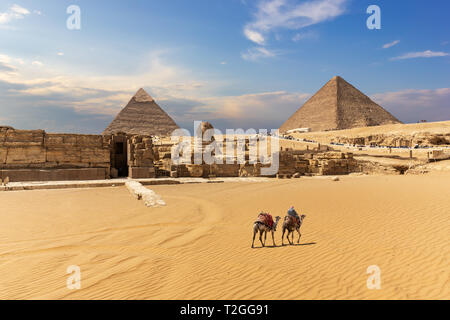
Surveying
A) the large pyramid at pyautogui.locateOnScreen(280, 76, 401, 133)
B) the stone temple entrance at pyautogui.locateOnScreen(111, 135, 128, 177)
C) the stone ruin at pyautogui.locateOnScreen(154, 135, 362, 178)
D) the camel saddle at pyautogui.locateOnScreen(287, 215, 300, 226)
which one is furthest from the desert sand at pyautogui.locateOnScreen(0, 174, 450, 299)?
the large pyramid at pyautogui.locateOnScreen(280, 76, 401, 133)

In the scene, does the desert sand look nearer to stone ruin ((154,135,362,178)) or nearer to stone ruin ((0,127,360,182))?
stone ruin ((0,127,360,182))

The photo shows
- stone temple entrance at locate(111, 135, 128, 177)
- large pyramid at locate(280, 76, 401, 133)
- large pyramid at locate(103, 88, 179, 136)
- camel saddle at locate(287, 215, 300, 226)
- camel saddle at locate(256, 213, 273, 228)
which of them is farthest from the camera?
large pyramid at locate(280, 76, 401, 133)

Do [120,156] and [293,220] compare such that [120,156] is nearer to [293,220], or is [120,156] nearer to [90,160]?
[90,160]

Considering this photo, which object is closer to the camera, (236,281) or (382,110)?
(236,281)

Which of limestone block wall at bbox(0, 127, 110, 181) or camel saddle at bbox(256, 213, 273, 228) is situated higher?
limestone block wall at bbox(0, 127, 110, 181)

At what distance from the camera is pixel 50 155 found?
509 inches

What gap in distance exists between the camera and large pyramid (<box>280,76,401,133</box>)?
6638 cm

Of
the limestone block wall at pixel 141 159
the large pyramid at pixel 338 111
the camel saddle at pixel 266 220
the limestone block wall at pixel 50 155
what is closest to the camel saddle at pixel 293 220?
the camel saddle at pixel 266 220

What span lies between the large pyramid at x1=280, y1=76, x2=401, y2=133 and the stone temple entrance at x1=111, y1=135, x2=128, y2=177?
189ft
